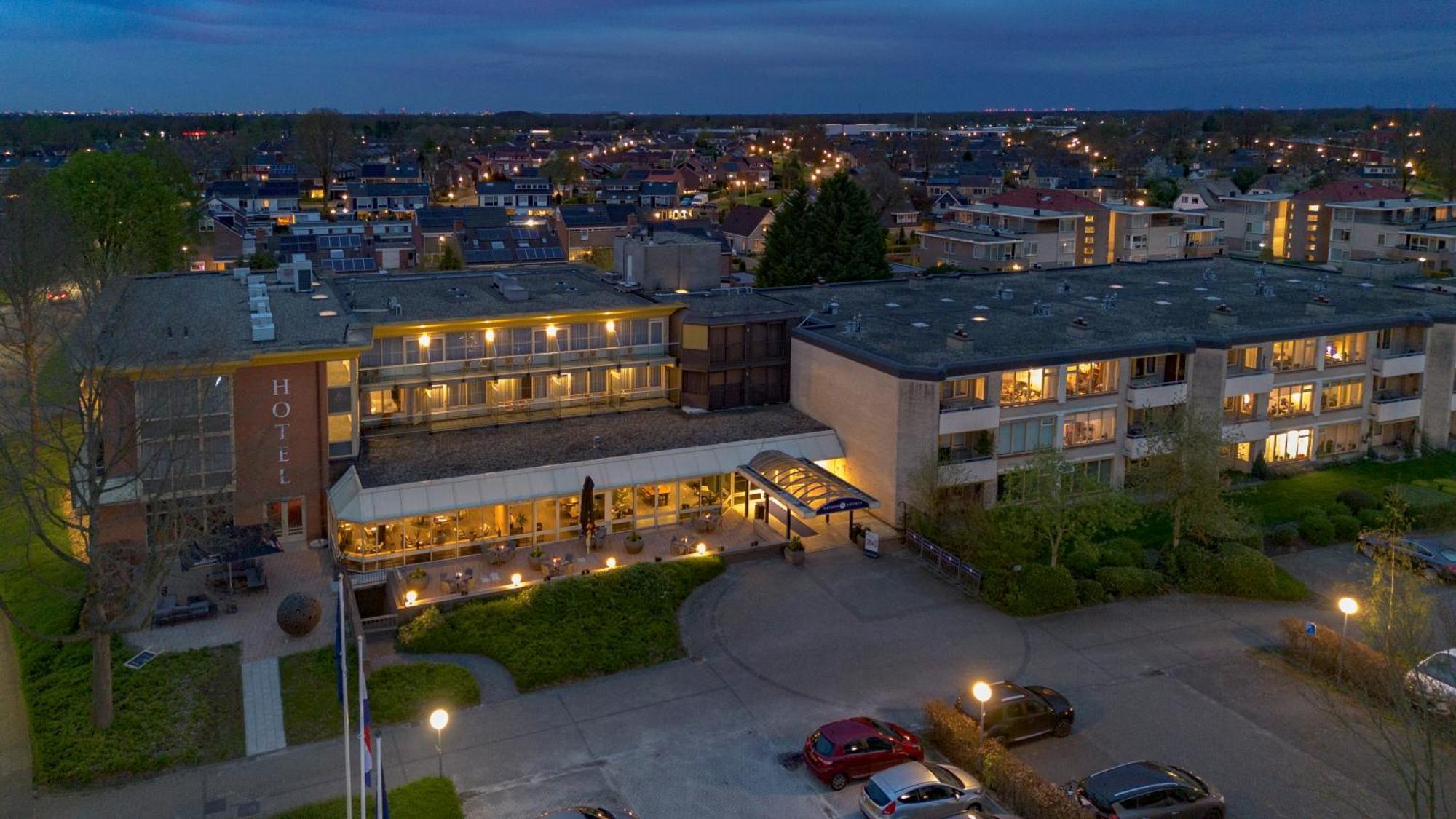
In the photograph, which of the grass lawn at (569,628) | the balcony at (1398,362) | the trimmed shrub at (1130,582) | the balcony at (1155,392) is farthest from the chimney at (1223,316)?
the grass lawn at (569,628)

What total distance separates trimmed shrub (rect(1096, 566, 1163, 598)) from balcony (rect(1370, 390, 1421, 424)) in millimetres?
18842

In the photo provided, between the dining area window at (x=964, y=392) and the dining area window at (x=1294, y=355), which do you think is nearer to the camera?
the dining area window at (x=964, y=392)

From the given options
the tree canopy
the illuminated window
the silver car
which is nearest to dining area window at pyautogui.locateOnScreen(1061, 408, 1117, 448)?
the illuminated window

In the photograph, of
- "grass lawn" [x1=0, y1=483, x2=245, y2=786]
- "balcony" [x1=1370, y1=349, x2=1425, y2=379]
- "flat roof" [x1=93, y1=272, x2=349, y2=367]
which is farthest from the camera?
"balcony" [x1=1370, y1=349, x2=1425, y2=379]

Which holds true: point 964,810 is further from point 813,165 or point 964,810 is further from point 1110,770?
point 813,165

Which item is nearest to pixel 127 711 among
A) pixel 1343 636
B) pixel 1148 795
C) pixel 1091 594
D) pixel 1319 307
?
pixel 1148 795

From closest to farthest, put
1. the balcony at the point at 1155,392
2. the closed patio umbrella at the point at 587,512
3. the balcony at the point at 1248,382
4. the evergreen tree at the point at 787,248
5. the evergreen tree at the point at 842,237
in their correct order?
1. the closed patio umbrella at the point at 587,512
2. the balcony at the point at 1155,392
3. the balcony at the point at 1248,382
4. the evergreen tree at the point at 842,237
5. the evergreen tree at the point at 787,248

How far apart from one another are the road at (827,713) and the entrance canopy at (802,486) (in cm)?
219

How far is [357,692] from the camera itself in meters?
25.1

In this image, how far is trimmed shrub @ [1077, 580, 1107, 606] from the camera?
3127 cm

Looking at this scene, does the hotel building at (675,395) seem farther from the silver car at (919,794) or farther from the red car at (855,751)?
the silver car at (919,794)

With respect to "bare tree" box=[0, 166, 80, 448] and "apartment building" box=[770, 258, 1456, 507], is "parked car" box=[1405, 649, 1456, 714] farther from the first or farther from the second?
"bare tree" box=[0, 166, 80, 448]

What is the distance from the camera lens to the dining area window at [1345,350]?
43.8m

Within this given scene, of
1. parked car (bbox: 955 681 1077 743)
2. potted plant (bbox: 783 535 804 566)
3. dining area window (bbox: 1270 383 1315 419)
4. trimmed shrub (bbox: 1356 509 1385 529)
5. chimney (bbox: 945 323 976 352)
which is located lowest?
parked car (bbox: 955 681 1077 743)
